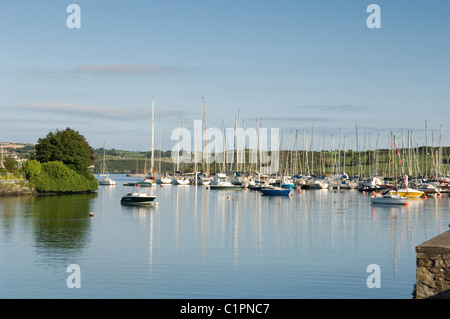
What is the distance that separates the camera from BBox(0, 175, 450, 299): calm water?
23.1 m

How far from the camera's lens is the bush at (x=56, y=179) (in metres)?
88.1

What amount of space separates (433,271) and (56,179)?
82.1m

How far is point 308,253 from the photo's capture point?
107 feet

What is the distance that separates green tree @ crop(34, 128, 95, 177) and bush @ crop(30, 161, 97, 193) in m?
2.48

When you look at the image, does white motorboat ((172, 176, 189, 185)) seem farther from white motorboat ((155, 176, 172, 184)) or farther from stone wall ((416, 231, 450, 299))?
stone wall ((416, 231, 450, 299))

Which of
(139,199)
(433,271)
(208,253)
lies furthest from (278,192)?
(433,271)

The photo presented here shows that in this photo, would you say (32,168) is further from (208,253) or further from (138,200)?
(208,253)

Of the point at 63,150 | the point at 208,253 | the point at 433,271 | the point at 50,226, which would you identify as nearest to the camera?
the point at 433,271

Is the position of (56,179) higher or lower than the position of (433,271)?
higher

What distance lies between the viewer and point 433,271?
14570 mm

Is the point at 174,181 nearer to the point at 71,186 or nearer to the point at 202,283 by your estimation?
the point at 71,186

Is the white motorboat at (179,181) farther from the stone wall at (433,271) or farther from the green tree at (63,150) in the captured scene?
the stone wall at (433,271)

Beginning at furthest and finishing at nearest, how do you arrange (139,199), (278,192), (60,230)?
1. (278,192)
2. (139,199)
3. (60,230)
